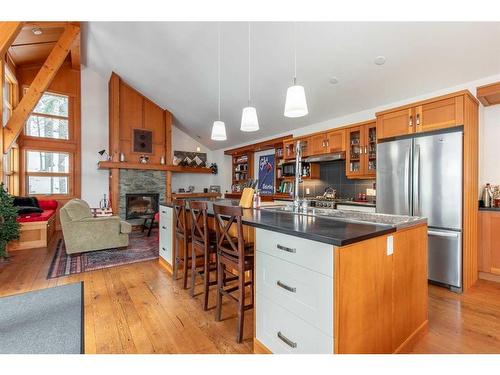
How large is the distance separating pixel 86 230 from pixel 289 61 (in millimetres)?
4139

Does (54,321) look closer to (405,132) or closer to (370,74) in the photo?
(405,132)

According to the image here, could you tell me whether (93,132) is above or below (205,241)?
above

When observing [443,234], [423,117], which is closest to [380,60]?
[423,117]

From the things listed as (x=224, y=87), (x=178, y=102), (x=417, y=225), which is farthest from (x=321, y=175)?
(x=178, y=102)

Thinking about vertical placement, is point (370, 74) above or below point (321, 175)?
above

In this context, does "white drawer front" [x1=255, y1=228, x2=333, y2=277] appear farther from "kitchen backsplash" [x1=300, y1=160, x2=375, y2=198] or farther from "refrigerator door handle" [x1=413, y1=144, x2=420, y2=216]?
"kitchen backsplash" [x1=300, y1=160, x2=375, y2=198]

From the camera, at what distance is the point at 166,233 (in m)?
3.51

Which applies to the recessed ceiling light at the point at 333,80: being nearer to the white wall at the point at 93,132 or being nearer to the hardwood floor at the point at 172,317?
the hardwood floor at the point at 172,317

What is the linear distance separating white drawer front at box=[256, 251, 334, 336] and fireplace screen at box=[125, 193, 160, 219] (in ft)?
18.7

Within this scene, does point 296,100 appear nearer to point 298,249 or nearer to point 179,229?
point 298,249

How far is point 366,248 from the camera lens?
137cm

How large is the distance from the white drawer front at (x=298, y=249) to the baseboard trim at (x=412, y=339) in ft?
2.87
